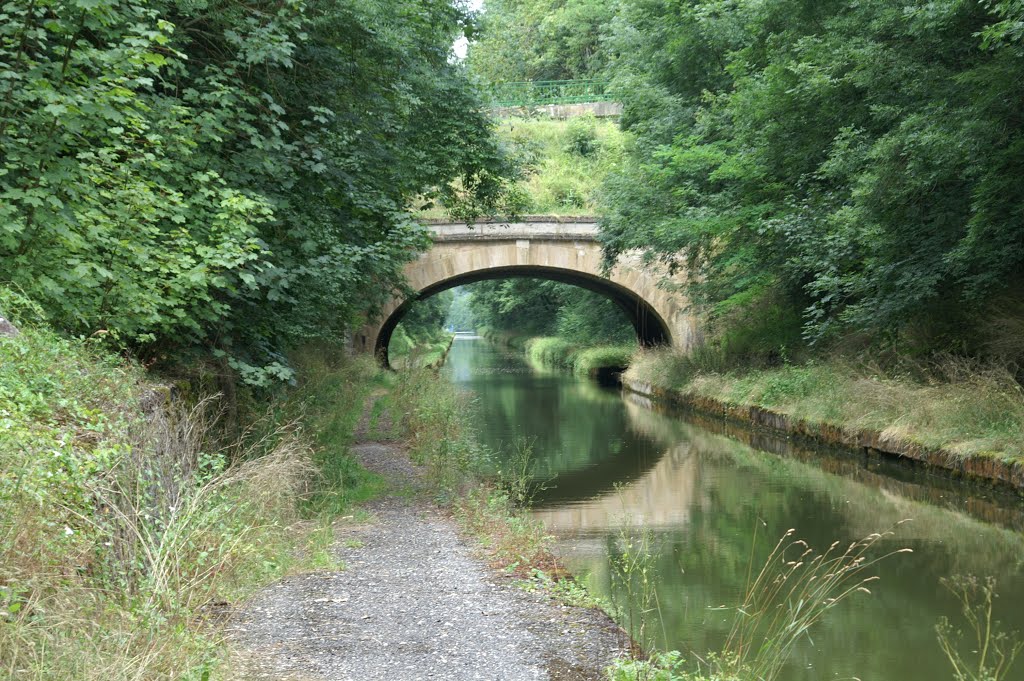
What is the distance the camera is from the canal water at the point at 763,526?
20.4 feet

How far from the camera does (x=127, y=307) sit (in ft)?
20.9

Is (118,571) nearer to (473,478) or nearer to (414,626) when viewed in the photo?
(414,626)

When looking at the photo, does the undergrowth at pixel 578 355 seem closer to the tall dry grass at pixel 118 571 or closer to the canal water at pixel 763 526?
the canal water at pixel 763 526

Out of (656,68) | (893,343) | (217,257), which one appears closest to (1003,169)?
(893,343)

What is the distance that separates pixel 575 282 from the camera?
95.2 feet

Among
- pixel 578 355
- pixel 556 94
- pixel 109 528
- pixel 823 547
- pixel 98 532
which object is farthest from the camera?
pixel 556 94

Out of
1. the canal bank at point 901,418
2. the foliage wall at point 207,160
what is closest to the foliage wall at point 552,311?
the canal bank at point 901,418

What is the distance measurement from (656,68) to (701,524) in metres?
14.3

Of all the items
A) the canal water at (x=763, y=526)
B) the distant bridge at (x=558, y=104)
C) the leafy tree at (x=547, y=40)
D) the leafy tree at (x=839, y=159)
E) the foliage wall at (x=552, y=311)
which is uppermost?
the leafy tree at (x=547, y=40)

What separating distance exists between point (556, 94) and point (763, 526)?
1118 inches

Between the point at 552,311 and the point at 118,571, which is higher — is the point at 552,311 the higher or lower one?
the higher one

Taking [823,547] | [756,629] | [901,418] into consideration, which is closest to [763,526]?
[823,547]

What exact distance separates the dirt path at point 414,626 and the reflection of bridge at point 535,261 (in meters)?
18.3

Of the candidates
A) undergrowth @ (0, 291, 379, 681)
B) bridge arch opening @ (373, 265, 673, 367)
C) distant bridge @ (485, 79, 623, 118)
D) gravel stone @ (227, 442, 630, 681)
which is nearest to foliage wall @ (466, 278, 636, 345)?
bridge arch opening @ (373, 265, 673, 367)
